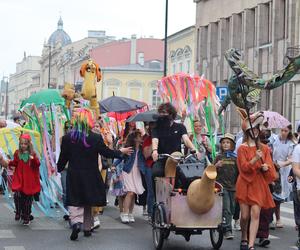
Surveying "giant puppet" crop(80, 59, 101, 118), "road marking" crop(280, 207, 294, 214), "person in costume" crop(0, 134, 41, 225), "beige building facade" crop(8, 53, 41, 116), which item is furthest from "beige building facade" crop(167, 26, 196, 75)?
"beige building facade" crop(8, 53, 41, 116)

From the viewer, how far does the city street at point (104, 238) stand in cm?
1030

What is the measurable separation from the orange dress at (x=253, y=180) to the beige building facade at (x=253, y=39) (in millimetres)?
22874

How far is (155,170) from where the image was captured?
34.8 feet

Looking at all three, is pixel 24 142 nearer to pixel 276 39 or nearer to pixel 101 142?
pixel 101 142

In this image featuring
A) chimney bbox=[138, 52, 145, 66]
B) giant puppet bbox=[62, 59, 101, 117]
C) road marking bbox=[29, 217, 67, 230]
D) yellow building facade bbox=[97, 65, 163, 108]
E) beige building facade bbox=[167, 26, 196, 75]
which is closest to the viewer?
road marking bbox=[29, 217, 67, 230]

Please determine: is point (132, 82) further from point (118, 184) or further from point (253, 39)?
point (118, 184)

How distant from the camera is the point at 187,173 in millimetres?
9781

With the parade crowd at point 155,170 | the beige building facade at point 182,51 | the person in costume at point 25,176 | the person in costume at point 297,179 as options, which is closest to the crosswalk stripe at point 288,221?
the parade crowd at point 155,170

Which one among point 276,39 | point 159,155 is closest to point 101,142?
point 159,155

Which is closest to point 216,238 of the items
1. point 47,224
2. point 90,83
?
point 47,224

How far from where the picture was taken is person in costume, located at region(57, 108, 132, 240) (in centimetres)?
1064

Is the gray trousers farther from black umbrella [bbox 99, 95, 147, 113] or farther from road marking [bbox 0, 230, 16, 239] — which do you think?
black umbrella [bbox 99, 95, 147, 113]

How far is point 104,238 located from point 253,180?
2.48 metres

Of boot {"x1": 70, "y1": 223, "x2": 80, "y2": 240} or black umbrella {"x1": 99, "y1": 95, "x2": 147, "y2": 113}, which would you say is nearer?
boot {"x1": 70, "y1": 223, "x2": 80, "y2": 240}
